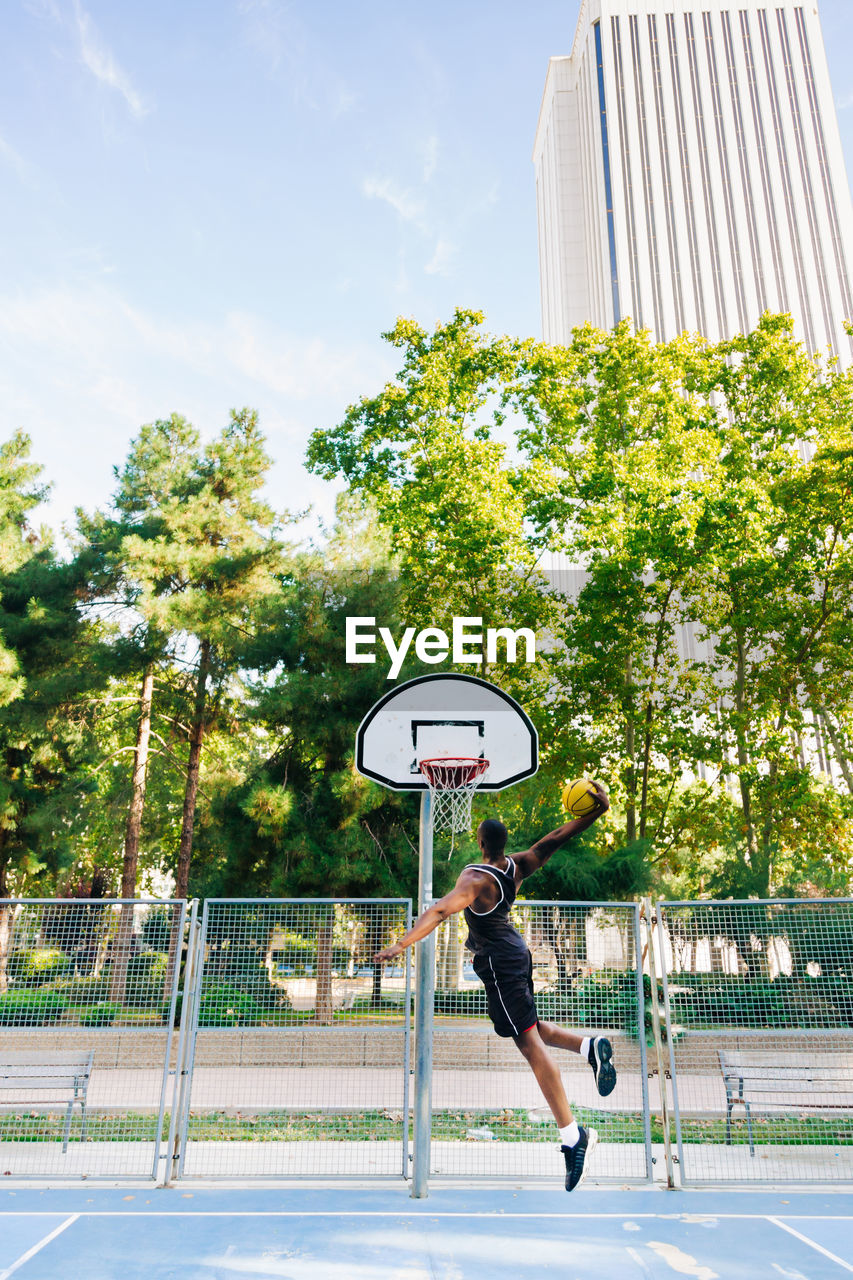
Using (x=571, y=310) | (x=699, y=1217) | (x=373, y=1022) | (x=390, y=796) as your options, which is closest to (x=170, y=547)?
(x=390, y=796)

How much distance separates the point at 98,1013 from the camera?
7.38 meters

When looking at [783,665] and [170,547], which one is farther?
[783,665]

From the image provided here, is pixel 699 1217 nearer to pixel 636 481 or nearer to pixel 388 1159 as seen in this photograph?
pixel 388 1159

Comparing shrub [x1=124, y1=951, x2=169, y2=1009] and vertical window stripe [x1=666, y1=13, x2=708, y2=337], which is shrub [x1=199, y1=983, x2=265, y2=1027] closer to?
shrub [x1=124, y1=951, x2=169, y2=1009]

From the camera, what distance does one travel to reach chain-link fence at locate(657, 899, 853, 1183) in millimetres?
7547

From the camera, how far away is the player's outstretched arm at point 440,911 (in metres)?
5.04

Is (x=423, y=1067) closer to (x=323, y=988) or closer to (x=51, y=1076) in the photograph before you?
(x=323, y=988)

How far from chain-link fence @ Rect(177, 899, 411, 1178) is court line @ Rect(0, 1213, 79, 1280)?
1.09m

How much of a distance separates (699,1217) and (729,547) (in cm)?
1762

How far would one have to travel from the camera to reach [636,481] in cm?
2144

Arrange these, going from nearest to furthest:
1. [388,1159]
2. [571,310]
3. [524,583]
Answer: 1. [388,1159]
2. [524,583]
3. [571,310]

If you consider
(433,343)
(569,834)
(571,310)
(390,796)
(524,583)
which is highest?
(571,310)

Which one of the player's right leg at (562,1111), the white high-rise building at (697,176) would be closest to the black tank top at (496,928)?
the player's right leg at (562,1111)

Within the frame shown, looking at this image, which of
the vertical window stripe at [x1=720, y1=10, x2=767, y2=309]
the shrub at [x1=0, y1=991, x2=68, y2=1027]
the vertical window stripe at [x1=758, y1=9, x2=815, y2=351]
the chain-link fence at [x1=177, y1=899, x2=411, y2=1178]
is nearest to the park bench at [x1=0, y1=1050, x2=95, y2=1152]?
the shrub at [x1=0, y1=991, x2=68, y2=1027]
